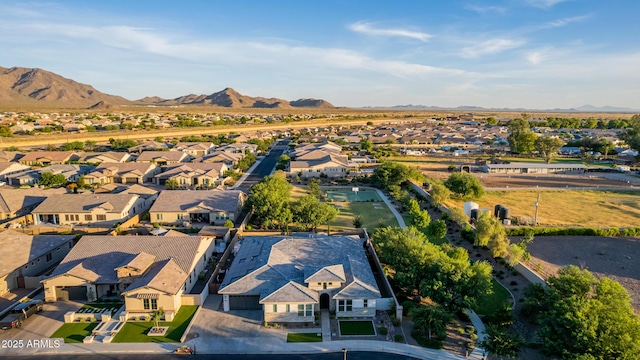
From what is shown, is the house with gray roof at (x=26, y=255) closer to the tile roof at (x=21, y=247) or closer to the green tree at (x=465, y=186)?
the tile roof at (x=21, y=247)

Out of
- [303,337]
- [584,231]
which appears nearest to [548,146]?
[584,231]

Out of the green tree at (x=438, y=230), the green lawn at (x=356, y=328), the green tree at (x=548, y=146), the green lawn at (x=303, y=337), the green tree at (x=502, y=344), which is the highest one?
the green tree at (x=548, y=146)

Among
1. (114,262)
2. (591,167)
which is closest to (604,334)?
(114,262)

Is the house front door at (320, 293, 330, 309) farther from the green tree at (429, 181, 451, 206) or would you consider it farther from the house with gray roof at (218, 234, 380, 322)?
the green tree at (429, 181, 451, 206)

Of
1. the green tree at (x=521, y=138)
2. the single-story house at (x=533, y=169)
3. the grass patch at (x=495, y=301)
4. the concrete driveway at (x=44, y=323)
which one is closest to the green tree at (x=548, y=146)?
the green tree at (x=521, y=138)

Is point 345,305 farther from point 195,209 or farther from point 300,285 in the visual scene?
point 195,209

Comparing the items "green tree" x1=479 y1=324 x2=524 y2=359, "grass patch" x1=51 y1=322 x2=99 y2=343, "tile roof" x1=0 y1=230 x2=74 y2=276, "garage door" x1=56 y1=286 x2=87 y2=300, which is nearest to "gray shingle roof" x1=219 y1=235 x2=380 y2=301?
"green tree" x1=479 y1=324 x2=524 y2=359
